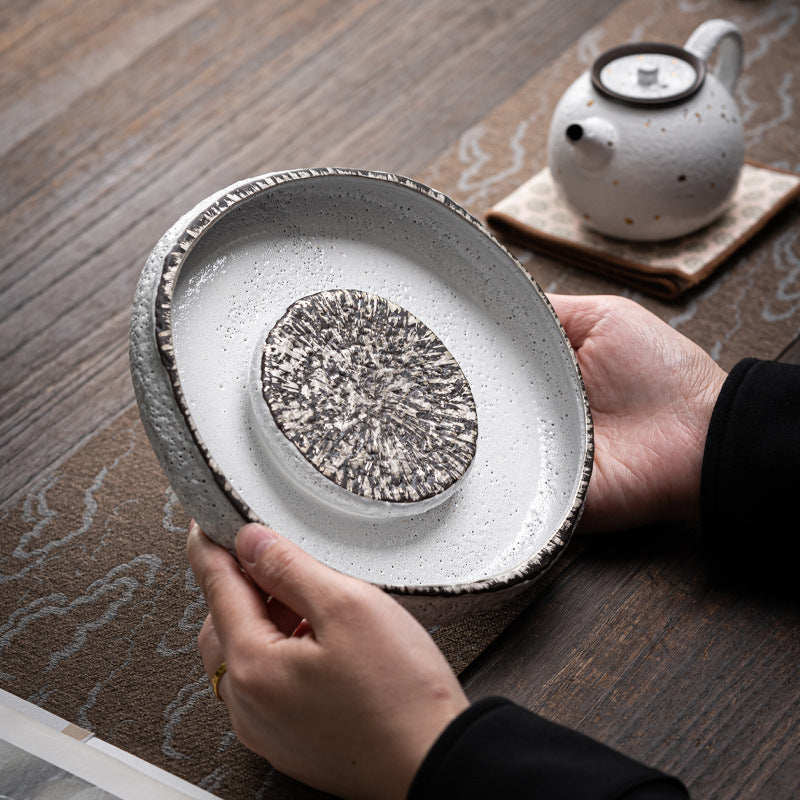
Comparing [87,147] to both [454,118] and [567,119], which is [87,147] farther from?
[567,119]

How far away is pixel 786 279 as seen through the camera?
1.06m

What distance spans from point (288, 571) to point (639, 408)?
41 cm

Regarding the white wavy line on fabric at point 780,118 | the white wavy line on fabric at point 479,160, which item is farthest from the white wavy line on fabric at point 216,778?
the white wavy line on fabric at point 780,118

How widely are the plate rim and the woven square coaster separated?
14.1 inches

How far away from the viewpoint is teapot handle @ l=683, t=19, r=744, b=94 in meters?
1.08

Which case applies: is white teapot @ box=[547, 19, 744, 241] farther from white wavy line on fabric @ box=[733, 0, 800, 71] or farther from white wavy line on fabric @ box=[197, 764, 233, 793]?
white wavy line on fabric @ box=[197, 764, 233, 793]

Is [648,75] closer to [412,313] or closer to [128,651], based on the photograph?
[412,313]

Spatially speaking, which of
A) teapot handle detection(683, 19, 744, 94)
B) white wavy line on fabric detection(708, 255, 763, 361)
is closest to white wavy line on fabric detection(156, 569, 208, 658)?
white wavy line on fabric detection(708, 255, 763, 361)

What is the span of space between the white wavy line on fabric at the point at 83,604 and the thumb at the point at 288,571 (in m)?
0.25

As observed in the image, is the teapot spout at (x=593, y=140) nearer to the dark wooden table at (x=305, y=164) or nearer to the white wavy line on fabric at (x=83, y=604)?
the dark wooden table at (x=305, y=164)

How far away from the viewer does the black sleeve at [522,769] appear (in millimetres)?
520

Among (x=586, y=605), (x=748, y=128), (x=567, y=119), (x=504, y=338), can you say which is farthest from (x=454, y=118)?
(x=586, y=605)

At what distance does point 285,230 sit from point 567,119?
47 centimetres

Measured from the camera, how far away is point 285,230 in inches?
27.6
